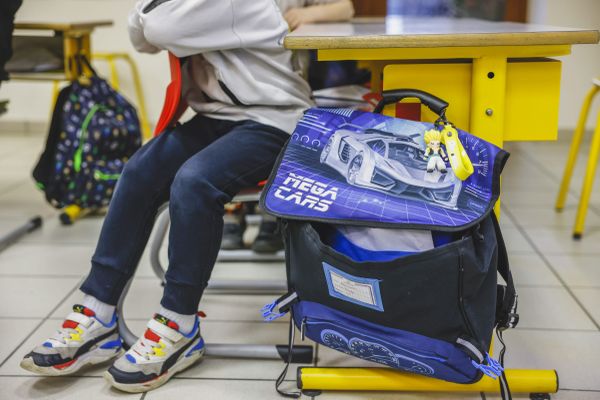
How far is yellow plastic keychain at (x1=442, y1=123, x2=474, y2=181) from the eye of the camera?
118 centimetres

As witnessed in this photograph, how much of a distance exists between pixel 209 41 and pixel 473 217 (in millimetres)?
642

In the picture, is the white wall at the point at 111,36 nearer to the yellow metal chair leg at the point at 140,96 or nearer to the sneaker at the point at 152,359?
the yellow metal chair leg at the point at 140,96

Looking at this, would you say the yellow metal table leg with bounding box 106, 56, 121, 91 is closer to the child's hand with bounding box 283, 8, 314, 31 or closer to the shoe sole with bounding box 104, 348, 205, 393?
the child's hand with bounding box 283, 8, 314, 31

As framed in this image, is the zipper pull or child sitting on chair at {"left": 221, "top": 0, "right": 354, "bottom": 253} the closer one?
the zipper pull

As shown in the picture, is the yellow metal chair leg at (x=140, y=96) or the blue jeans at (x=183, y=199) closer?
the blue jeans at (x=183, y=199)

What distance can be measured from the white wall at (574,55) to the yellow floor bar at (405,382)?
2.92m

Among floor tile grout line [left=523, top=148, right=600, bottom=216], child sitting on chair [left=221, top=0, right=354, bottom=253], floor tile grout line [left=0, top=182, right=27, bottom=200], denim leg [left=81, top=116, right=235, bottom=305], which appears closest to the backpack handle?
child sitting on chair [left=221, top=0, right=354, bottom=253]

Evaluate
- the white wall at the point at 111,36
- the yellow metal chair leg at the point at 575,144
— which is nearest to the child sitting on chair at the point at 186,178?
the yellow metal chair leg at the point at 575,144

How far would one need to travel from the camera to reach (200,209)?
4.50 ft

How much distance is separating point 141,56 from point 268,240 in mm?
2406

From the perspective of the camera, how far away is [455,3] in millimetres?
4109

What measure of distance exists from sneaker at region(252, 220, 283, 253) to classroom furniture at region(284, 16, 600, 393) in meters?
0.80

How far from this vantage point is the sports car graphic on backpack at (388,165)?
118 centimetres

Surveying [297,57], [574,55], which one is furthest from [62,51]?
[574,55]
